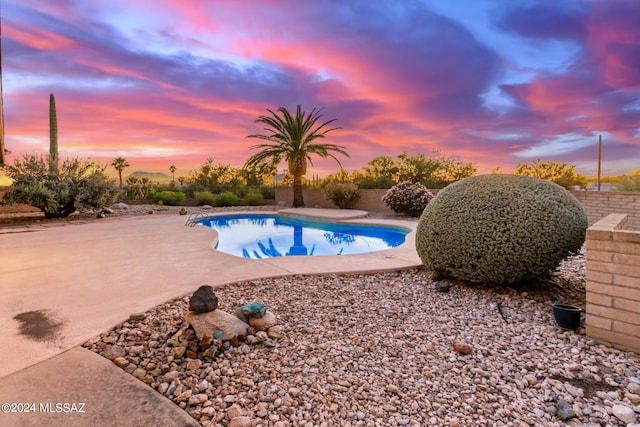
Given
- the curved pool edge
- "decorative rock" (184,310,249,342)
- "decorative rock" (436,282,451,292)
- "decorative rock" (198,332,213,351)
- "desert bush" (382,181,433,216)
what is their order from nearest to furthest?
"decorative rock" (198,332,213,351) → "decorative rock" (184,310,249,342) → "decorative rock" (436,282,451,292) → the curved pool edge → "desert bush" (382,181,433,216)

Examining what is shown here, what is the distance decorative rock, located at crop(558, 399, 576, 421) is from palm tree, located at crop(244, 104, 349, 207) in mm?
14971

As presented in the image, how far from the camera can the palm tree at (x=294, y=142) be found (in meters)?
16.1

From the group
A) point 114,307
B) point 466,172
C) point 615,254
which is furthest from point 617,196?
point 466,172

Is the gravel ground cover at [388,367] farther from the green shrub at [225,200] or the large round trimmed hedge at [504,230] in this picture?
the green shrub at [225,200]

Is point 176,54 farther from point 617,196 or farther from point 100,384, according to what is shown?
point 617,196

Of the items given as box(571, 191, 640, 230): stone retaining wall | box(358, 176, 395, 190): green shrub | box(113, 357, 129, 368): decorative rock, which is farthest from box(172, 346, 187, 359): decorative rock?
Answer: box(358, 176, 395, 190): green shrub

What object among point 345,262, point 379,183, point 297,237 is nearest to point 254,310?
point 345,262

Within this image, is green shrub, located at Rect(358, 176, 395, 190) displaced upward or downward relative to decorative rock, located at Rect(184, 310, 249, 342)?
upward

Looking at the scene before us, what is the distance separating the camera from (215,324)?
8.55 ft

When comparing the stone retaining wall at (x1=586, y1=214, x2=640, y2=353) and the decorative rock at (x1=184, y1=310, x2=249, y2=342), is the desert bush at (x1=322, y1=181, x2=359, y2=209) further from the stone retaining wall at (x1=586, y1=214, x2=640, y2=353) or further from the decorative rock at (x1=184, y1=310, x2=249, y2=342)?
the decorative rock at (x1=184, y1=310, x2=249, y2=342)

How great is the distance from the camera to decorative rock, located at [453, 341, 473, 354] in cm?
253

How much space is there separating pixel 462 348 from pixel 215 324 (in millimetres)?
1950

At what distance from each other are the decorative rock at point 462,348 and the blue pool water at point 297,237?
5.18m

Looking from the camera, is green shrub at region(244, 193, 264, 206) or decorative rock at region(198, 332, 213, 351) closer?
decorative rock at region(198, 332, 213, 351)
